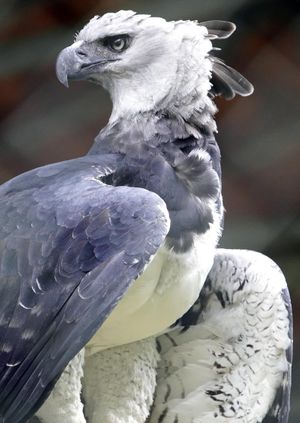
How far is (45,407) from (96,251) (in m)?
0.18

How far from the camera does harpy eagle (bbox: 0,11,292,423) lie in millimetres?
926

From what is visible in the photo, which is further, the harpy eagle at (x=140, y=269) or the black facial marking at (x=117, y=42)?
the black facial marking at (x=117, y=42)

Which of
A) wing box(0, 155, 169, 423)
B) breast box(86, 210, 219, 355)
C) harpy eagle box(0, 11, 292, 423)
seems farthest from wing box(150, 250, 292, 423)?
wing box(0, 155, 169, 423)

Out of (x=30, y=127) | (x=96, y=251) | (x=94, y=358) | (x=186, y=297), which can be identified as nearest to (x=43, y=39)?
(x=30, y=127)

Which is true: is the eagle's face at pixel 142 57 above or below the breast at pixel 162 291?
above

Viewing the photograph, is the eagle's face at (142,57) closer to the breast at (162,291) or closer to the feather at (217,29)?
the feather at (217,29)

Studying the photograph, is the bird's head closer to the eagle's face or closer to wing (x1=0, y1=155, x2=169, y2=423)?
the eagle's face

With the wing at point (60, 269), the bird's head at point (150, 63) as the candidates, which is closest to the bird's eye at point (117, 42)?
the bird's head at point (150, 63)

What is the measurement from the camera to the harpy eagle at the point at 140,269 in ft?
3.04

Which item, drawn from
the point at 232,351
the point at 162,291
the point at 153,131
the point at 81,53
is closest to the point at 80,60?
the point at 81,53

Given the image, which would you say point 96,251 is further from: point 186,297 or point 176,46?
point 176,46

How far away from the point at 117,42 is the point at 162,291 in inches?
12.7

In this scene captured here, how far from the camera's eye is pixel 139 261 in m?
0.93

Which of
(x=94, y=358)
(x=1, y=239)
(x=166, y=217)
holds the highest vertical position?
(x=166, y=217)
